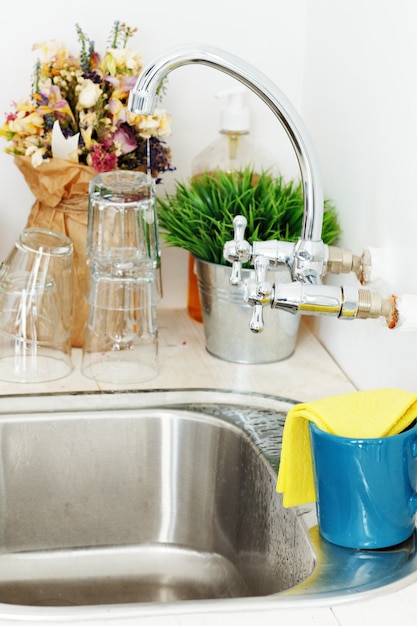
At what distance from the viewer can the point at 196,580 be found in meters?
1.06

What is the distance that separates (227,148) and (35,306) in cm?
35

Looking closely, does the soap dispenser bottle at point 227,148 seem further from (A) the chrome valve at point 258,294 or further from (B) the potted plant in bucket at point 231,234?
(A) the chrome valve at point 258,294

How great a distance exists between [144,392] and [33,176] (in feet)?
0.97

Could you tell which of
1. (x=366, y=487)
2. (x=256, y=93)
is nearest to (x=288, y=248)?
(x=256, y=93)

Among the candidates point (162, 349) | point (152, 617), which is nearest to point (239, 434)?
point (162, 349)

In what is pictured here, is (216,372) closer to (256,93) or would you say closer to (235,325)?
(235,325)

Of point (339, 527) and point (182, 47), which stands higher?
point (182, 47)

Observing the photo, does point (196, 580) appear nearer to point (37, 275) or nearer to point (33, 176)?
point (37, 275)

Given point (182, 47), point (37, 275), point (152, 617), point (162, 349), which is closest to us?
point (152, 617)

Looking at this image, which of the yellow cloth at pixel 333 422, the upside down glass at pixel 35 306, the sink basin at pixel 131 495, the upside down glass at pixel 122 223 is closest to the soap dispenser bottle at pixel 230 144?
the upside down glass at pixel 122 223

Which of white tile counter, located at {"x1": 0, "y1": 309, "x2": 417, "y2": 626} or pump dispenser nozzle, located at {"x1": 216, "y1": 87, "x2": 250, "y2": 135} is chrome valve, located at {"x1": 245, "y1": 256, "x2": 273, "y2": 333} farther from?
pump dispenser nozzle, located at {"x1": 216, "y1": 87, "x2": 250, "y2": 135}

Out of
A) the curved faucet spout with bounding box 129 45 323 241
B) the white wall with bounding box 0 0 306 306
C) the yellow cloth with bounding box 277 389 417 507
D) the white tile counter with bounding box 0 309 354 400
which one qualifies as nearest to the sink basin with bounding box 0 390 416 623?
the white tile counter with bounding box 0 309 354 400

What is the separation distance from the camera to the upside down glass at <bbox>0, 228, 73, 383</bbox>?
114 centimetres

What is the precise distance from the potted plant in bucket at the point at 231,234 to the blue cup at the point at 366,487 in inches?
14.1
